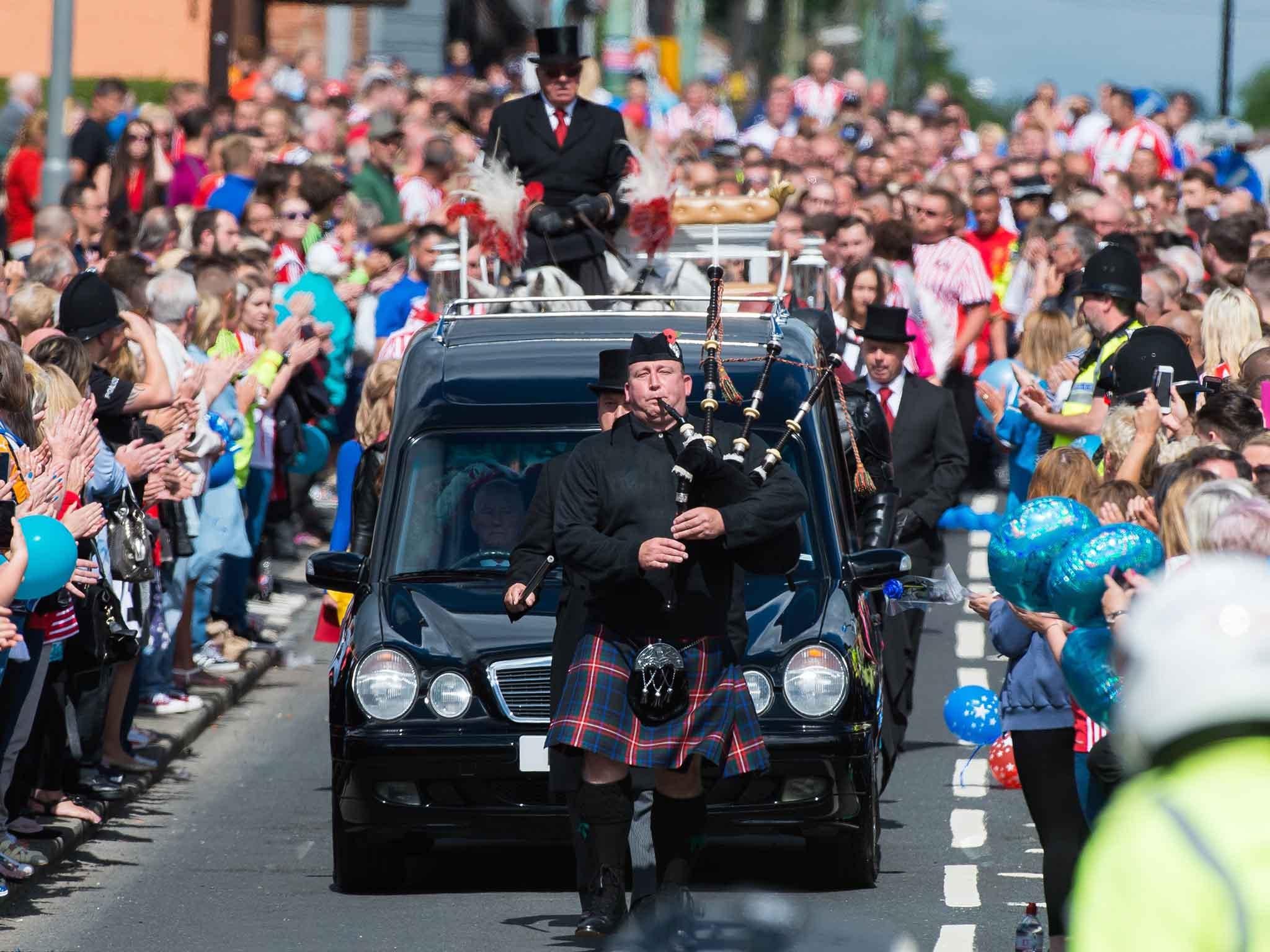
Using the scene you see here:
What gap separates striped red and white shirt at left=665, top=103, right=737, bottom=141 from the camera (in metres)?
28.6

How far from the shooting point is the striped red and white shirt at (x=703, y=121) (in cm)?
2856

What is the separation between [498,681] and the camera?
838 centimetres

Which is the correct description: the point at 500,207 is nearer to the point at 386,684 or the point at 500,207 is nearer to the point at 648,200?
the point at 648,200

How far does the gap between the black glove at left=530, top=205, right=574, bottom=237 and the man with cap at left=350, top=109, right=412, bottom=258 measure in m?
7.55

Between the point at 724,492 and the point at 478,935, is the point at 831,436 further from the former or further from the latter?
the point at 478,935

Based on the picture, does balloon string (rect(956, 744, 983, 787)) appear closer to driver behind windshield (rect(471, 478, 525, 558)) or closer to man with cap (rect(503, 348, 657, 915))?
driver behind windshield (rect(471, 478, 525, 558))

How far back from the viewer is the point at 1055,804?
266 inches

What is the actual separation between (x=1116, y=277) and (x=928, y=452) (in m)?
1.31

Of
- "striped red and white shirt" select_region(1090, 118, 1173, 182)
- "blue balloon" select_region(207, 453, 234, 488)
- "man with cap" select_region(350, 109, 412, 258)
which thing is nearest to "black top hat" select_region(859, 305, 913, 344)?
"blue balloon" select_region(207, 453, 234, 488)

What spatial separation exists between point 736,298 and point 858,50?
83609mm

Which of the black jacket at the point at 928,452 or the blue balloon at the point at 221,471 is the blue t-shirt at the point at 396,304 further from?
the black jacket at the point at 928,452

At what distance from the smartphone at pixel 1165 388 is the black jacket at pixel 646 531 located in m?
2.02

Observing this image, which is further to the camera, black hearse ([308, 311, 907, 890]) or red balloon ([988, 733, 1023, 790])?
red balloon ([988, 733, 1023, 790])

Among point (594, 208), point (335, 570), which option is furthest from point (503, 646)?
point (594, 208)
